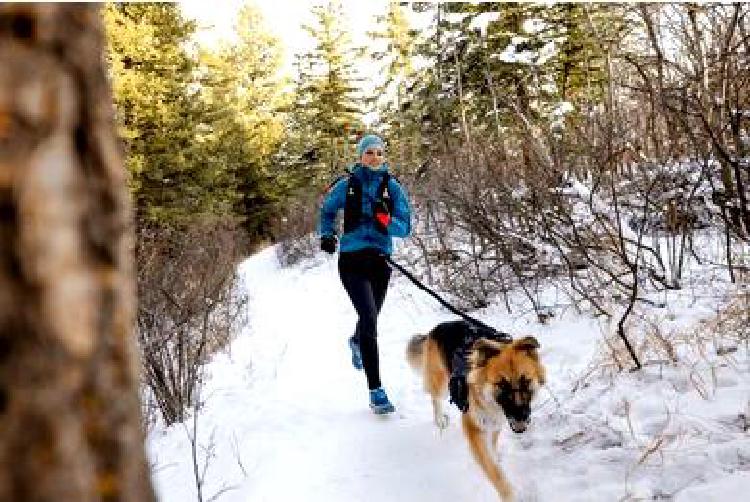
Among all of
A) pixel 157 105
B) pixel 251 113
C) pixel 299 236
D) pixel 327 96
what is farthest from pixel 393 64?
pixel 157 105

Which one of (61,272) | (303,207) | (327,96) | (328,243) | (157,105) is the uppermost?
(327,96)

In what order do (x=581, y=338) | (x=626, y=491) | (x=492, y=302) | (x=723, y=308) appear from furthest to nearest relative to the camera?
(x=492, y=302), (x=581, y=338), (x=723, y=308), (x=626, y=491)

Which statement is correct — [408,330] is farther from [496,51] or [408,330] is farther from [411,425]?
[496,51]

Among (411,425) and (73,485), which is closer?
(73,485)

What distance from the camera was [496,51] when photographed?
1723 centimetres

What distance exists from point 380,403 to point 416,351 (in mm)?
503

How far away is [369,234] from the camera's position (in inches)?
205

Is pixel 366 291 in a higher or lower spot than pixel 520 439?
higher

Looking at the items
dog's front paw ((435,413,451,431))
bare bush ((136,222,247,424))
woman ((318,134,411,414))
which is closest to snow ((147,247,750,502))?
dog's front paw ((435,413,451,431))

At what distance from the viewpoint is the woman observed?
17.0 ft

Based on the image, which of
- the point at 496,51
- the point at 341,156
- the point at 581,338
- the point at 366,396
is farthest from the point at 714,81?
the point at 341,156

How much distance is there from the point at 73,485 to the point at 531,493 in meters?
3.25

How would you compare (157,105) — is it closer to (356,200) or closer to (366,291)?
(356,200)

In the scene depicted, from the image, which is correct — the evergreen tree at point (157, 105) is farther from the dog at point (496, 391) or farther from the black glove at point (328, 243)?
the dog at point (496, 391)
